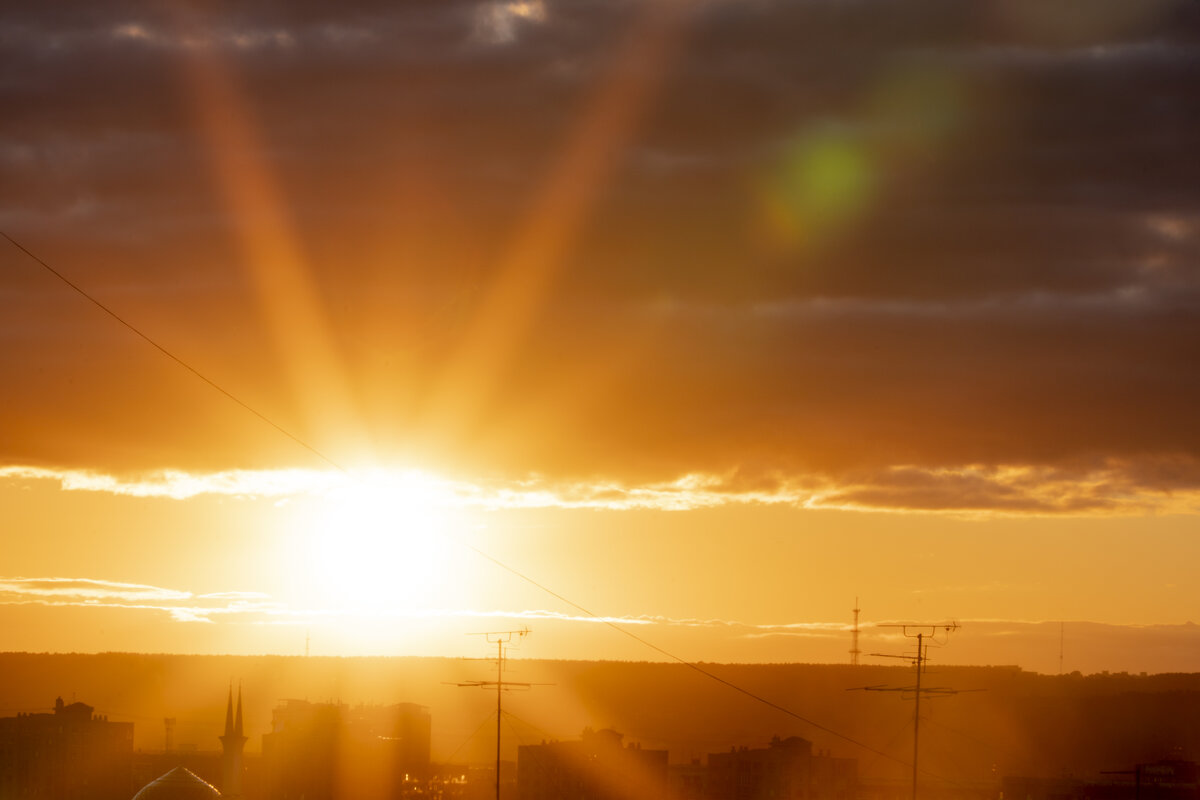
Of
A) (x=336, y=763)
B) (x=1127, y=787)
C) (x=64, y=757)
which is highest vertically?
(x=1127, y=787)

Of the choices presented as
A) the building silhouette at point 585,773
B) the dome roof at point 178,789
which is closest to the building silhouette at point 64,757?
Answer: the building silhouette at point 585,773

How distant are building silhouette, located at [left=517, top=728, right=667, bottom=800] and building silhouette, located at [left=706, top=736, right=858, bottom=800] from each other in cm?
611

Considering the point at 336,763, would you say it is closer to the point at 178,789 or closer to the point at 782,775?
the point at 782,775

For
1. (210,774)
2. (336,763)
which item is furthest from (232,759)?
(210,774)

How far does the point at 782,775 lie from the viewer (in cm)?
16075

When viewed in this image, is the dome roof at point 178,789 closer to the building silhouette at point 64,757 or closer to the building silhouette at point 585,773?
the building silhouette at point 585,773

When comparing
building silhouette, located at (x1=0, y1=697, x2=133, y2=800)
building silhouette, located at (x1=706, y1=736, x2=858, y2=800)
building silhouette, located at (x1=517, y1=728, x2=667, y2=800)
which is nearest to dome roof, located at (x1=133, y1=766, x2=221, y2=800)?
building silhouette, located at (x1=517, y1=728, x2=667, y2=800)

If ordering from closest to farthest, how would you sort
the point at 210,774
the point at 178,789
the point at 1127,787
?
the point at 178,789 < the point at 1127,787 < the point at 210,774

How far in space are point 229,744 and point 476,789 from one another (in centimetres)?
3816

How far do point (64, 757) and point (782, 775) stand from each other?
272 feet

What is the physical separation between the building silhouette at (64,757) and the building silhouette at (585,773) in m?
42.8

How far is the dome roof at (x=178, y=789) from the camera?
382ft

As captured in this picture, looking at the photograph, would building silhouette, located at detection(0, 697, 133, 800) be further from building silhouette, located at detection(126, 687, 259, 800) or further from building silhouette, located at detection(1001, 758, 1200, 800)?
building silhouette, located at detection(1001, 758, 1200, 800)

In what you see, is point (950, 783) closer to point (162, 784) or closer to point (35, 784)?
point (162, 784)
